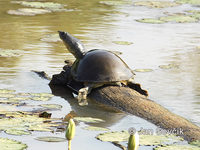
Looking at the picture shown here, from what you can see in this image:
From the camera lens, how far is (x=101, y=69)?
269 inches

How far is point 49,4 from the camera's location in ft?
47.3

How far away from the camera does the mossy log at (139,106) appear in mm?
5230

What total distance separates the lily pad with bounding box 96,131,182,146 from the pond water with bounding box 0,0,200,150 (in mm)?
79

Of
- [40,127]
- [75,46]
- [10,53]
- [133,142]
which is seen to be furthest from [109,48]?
[133,142]

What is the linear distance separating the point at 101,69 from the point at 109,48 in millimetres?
2930

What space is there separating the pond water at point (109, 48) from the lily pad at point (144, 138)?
0.08 metres

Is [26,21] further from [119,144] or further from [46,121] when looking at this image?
[119,144]

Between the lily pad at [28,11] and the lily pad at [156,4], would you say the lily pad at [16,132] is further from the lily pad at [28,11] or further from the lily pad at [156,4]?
the lily pad at [156,4]

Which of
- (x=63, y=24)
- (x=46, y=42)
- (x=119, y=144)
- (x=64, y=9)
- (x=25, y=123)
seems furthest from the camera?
(x=64, y=9)

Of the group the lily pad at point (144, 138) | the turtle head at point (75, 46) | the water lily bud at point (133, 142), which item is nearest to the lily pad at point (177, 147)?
the lily pad at point (144, 138)

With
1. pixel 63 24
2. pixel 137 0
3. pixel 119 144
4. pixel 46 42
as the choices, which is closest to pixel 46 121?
pixel 119 144

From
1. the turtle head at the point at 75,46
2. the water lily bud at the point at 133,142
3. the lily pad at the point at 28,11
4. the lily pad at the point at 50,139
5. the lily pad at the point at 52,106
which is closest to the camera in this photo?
the water lily bud at the point at 133,142

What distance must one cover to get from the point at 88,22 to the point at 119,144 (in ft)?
24.7

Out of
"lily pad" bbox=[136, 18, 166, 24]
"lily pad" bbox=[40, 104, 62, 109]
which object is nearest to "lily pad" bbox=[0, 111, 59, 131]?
"lily pad" bbox=[40, 104, 62, 109]
